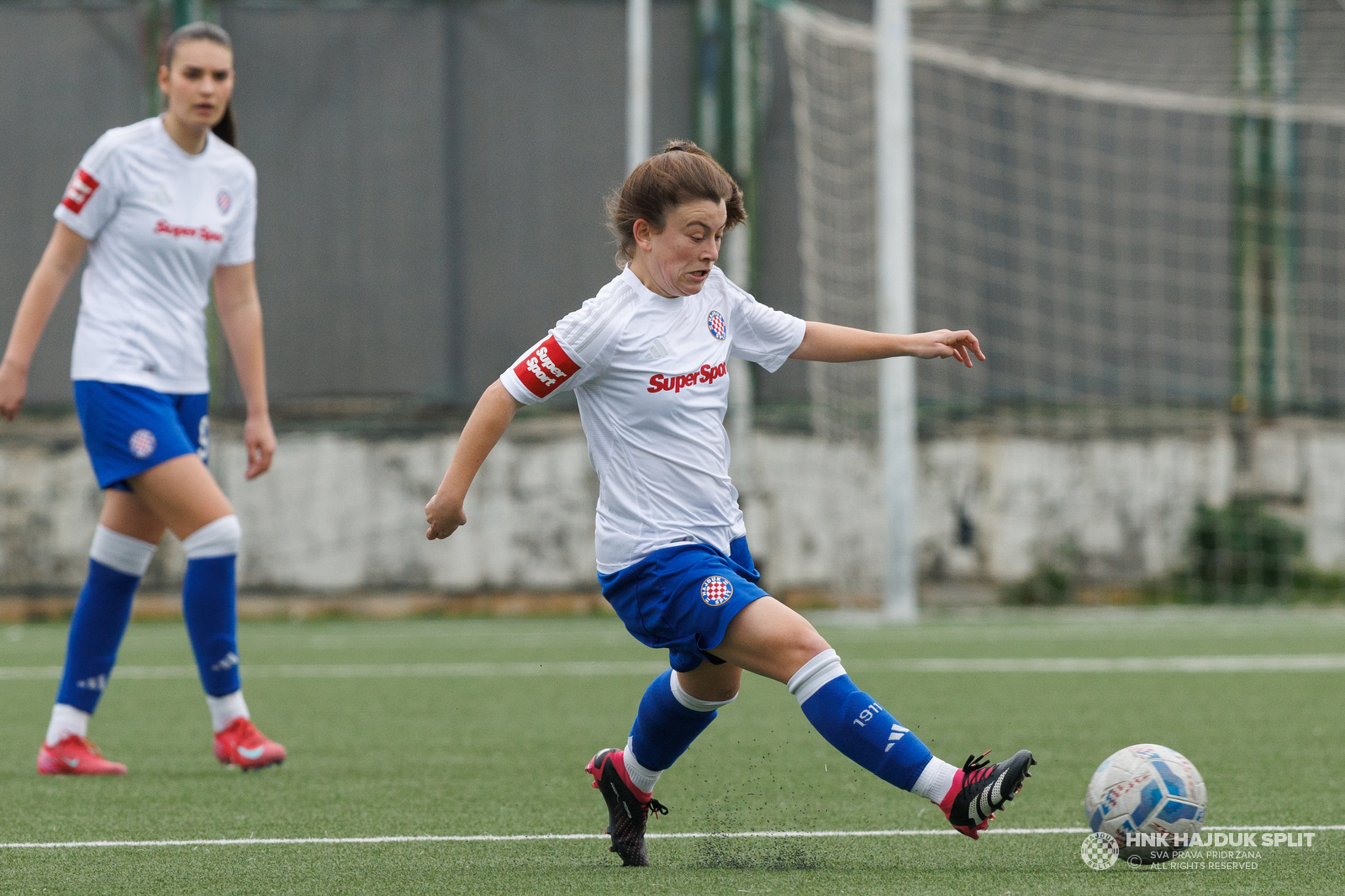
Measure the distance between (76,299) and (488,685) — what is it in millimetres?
5280

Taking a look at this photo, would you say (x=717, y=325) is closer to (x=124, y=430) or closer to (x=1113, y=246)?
(x=124, y=430)

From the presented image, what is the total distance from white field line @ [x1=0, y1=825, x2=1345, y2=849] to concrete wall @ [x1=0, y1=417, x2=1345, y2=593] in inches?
262

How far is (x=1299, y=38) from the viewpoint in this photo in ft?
35.6

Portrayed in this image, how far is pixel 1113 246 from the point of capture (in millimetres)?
11039

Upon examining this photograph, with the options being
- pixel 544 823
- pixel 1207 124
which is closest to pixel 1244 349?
pixel 1207 124

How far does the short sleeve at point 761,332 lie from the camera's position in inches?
136

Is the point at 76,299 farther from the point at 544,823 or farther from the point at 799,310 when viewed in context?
the point at 544,823

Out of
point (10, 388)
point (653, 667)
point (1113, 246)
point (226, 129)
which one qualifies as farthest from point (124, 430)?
point (1113, 246)

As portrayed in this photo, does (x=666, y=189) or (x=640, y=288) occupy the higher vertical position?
(x=666, y=189)

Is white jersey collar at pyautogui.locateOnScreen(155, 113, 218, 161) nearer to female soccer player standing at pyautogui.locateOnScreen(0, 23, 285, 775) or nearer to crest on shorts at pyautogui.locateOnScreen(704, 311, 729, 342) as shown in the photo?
female soccer player standing at pyautogui.locateOnScreen(0, 23, 285, 775)

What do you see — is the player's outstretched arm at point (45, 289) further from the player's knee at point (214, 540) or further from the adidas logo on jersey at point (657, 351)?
the adidas logo on jersey at point (657, 351)

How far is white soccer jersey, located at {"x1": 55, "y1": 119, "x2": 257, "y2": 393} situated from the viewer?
439cm

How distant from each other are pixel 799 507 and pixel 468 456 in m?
7.36

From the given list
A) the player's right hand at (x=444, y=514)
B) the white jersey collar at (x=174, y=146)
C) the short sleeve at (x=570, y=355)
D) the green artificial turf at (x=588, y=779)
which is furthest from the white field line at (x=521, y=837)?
the white jersey collar at (x=174, y=146)
